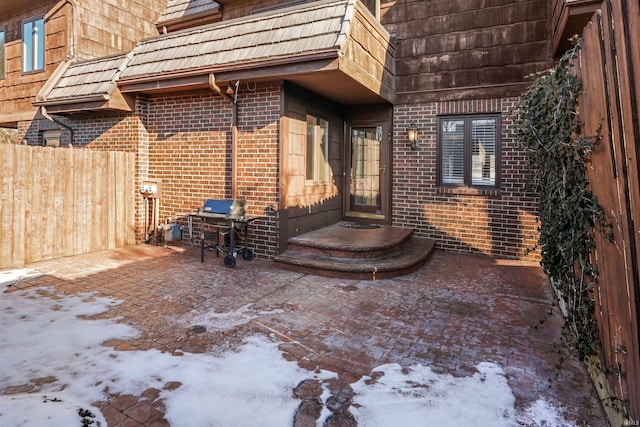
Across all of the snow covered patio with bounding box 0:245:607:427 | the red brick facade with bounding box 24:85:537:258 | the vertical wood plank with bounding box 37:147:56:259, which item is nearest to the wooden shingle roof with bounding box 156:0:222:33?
the red brick facade with bounding box 24:85:537:258

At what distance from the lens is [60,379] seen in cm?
266

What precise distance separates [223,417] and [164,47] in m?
6.78

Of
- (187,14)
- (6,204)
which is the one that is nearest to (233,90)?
(6,204)

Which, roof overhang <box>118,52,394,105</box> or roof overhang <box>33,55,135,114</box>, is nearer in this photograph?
roof overhang <box>118,52,394,105</box>

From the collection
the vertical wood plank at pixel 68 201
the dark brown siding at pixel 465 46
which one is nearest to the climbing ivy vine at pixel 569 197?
the dark brown siding at pixel 465 46

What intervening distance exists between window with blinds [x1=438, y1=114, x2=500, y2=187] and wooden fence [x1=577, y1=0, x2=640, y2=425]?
4861 millimetres

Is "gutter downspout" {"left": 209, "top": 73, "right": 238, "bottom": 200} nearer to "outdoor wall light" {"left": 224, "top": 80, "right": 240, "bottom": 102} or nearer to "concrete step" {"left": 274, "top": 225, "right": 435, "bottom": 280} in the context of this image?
"outdoor wall light" {"left": 224, "top": 80, "right": 240, "bottom": 102}

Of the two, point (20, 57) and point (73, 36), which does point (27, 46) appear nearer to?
point (20, 57)

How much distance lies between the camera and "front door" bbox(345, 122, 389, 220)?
8.08 m

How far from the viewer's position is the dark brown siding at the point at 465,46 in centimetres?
667

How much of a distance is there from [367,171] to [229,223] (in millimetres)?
3544

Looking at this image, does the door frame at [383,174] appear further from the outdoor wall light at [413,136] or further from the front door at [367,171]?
the outdoor wall light at [413,136]

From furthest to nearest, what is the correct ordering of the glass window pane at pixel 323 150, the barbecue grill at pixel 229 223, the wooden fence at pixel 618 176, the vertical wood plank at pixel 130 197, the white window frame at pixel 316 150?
the glass window pane at pixel 323 150 < the vertical wood plank at pixel 130 197 < the white window frame at pixel 316 150 < the barbecue grill at pixel 229 223 < the wooden fence at pixel 618 176

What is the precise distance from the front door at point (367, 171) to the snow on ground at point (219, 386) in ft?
17.4
